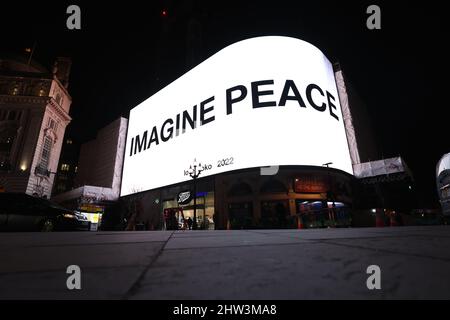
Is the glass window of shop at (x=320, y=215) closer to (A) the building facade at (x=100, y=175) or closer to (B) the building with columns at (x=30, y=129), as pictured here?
(A) the building facade at (x=100, y=175)

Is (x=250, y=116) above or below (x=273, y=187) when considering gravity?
above

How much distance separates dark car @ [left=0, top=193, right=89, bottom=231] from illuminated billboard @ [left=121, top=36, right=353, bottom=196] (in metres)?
8.40

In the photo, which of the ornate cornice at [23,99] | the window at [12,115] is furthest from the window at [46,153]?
the ornate cornice at [23,99]

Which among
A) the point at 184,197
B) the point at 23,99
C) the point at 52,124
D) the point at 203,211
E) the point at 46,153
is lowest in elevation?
the point at 203,211

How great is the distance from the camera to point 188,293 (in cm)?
60

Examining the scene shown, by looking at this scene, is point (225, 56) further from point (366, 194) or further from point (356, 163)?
point (366, 194)

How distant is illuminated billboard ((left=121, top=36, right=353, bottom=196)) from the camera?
45.5ft

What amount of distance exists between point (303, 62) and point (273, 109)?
4.92 m

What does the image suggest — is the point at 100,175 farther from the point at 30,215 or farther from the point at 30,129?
the point at 30,215

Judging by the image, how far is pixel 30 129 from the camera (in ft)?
119

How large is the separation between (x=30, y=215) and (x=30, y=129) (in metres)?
38.7

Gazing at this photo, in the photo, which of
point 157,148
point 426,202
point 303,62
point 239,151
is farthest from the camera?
point 426,202

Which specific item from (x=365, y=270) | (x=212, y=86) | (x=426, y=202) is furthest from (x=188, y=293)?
(x=426, y=202)

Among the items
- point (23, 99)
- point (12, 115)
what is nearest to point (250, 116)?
point (23, 99)
